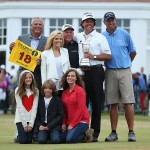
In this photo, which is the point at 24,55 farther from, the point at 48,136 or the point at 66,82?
the point at 48,136

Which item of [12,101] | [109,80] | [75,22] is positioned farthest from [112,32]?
[75,22]

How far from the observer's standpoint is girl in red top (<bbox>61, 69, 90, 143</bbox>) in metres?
15.8

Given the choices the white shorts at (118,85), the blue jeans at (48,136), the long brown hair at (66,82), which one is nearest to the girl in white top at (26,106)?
the blue jeans at (48,136)

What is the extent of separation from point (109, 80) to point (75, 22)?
25.9 metres

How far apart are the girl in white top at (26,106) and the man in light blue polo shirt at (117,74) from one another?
52.8 inches

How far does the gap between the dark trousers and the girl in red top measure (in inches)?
8.7

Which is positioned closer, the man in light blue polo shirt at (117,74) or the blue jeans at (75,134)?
the blue jeans at (75,134)

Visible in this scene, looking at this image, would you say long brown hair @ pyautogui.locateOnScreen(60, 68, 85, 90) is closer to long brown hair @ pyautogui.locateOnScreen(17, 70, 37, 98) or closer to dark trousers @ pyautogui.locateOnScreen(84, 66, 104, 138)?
dark trousers @ pyautogui.locateOnScreen(84, 66, 104, 138)

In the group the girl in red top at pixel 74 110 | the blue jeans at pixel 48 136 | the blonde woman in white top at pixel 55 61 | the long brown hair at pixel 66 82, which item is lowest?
the blue jeans at pixel 48 136

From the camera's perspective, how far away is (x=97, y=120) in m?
16.3

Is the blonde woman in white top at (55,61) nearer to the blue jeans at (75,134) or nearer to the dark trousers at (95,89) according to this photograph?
the dark trousers at (95,89)

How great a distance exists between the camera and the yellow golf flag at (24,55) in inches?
640

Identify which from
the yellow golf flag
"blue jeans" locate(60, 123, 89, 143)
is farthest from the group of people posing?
the yellow golf flag

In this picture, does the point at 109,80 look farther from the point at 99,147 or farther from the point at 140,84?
the point at 140,84
